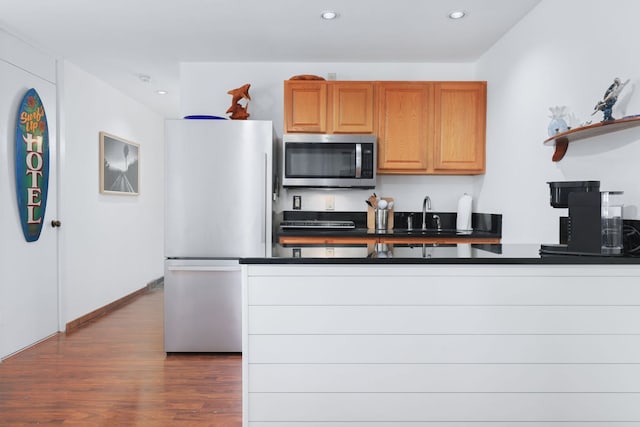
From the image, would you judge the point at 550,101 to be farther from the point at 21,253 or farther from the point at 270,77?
the point at 21,253

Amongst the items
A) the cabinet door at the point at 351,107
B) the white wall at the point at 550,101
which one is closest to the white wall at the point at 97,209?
the cabinet door at the point at 351,107

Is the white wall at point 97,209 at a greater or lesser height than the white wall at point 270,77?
lesser

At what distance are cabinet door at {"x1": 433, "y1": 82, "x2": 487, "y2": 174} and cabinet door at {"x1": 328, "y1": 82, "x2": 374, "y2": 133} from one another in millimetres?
596

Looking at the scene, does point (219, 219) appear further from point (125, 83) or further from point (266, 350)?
point (125, 83)

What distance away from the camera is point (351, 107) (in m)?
3.60

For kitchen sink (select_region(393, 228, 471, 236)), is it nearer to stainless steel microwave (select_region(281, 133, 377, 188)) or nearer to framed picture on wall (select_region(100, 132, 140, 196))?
stainless steel microwave (select_region(281, 133, 377, 188))

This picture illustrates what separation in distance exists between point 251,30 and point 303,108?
76cm

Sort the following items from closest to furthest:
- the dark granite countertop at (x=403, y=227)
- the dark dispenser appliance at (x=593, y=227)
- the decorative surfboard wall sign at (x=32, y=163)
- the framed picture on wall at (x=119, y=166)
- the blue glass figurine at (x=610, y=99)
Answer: the dark dispenser appliance at (x=593, y=227) → the blue glass figurine at (x=610, y=99) → the decorative surfboard wall sign at (x=32, y=163) → the dark granite countertop at (x=403, y=227) → the framed picture on wall at (x=119, y=166)

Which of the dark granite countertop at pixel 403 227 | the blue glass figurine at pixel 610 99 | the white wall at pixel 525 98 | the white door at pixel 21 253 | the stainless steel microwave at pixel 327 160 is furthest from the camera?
the stainless steel microwave at pixel 327 160

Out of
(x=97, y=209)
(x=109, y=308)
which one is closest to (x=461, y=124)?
(x=97, y=209)

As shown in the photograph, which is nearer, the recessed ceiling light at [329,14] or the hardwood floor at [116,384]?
the hardwood floor at [116,384]

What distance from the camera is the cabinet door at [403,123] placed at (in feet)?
11.8

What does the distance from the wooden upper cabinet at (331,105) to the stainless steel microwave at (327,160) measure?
0.12 metres

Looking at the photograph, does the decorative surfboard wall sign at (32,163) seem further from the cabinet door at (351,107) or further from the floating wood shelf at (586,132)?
the floating wood shelf at (586,132)
